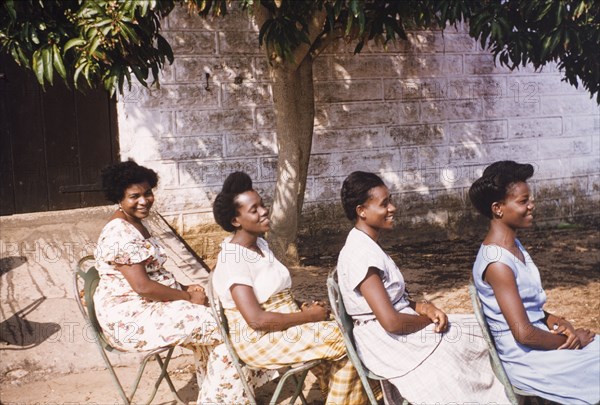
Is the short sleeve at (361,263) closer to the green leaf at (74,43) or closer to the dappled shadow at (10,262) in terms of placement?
the green leaf at (74,43)

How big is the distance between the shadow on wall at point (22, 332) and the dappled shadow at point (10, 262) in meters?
0.79

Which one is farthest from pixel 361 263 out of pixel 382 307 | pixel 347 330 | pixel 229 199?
pixel 229 199

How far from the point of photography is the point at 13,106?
262 inches

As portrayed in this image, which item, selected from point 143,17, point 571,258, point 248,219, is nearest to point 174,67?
point 143,17

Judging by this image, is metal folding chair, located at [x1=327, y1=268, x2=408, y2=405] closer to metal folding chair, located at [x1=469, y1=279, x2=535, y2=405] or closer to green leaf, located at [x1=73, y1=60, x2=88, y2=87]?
metal folding chair, located at [x1=469, y1=279, x2=535, y2=405]

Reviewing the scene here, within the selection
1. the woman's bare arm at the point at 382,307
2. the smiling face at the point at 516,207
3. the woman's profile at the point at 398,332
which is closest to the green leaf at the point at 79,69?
the woman's profile at the point at 398,332

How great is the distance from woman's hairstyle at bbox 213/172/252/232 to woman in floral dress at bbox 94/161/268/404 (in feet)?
1.65

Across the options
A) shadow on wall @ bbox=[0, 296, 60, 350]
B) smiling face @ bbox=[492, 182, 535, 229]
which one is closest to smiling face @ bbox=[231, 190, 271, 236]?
smiling face @ bbox=[492, 182, 535, 229]

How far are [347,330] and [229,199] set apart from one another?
0.87 metres

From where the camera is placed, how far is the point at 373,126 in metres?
7.88

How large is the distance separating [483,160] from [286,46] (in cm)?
471

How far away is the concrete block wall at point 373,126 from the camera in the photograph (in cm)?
695

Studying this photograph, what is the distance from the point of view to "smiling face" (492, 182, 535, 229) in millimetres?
2996

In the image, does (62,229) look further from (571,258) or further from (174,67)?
(571,258)
